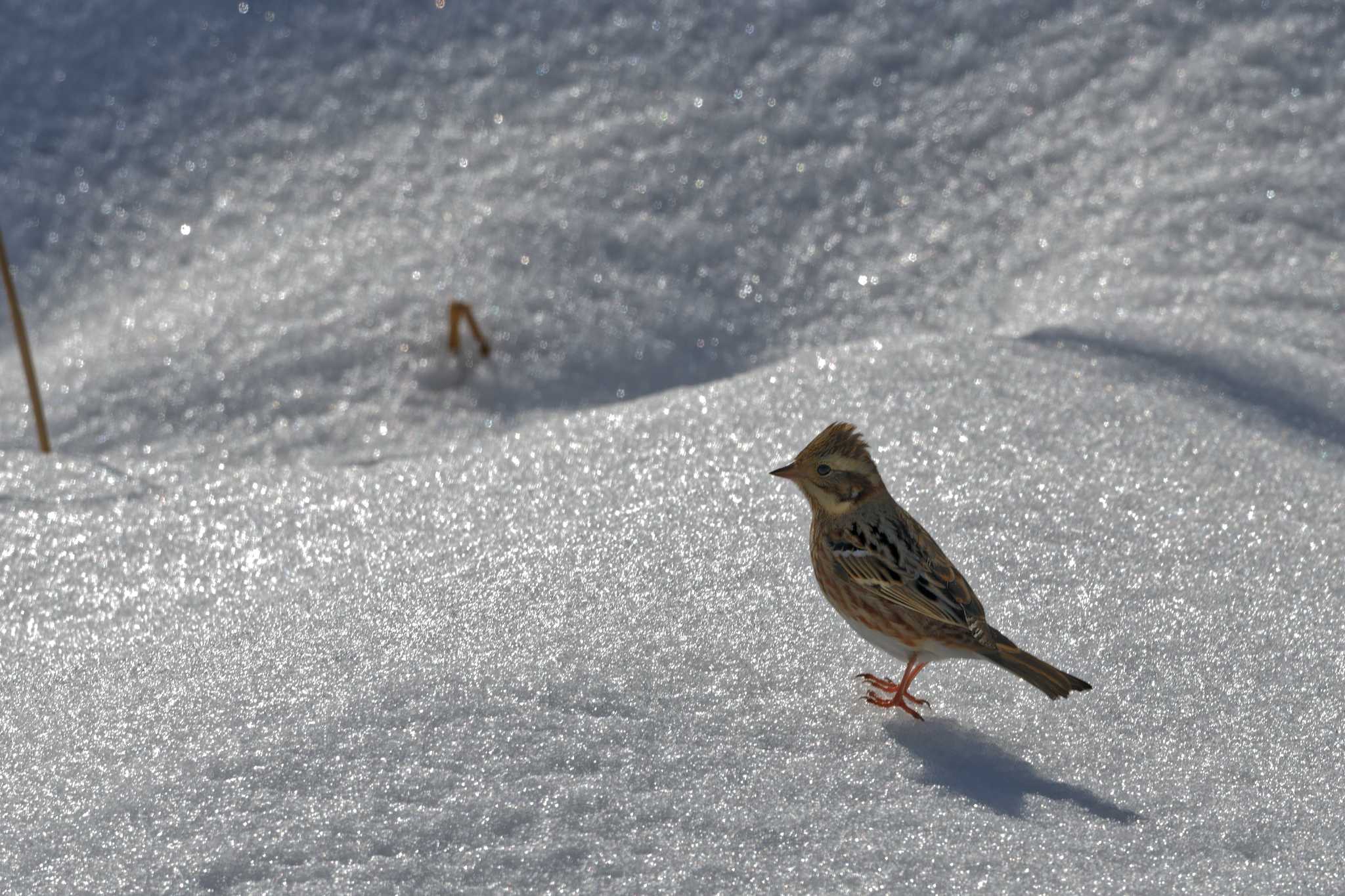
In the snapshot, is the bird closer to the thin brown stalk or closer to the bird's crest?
the bird's crest

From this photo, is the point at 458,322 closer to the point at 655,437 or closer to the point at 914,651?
the point at 655,437

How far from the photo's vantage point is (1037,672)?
271cm

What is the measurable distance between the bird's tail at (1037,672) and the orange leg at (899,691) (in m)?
0.20

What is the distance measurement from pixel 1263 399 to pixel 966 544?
161 centimetres

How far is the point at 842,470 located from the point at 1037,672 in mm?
653

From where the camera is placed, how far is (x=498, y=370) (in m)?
5.66

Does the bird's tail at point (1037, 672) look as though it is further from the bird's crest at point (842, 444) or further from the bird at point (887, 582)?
the bird's crest at point (842, 444)

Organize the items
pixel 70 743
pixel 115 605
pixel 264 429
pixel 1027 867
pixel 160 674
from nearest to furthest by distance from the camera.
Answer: pixel 1027 867
pixel 70 743
pixel 160 674
pixel 115 605
pixel 264 429

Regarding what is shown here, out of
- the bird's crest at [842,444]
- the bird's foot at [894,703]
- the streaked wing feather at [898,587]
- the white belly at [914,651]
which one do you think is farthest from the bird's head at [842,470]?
the bird's foot at [894,703]

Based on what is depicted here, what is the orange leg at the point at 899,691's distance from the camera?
2.86m

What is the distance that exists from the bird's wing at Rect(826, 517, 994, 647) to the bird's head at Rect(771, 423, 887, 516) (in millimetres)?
84

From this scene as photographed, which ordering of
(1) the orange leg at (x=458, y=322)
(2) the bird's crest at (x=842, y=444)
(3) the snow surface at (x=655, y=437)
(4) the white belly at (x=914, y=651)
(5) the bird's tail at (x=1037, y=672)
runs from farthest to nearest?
(1) the orange leg at (x=458, y=322), (2) the bird's crest at (x=842, y=444), (4) the white belly at (x=914, y=651), (5) the bird's tail at (x=1037, y=672), (3) the snow surface at (x=655, y=437)

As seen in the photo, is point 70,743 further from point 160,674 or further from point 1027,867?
point 1027,867

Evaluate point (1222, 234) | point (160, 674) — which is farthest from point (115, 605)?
point (1222, 234)
